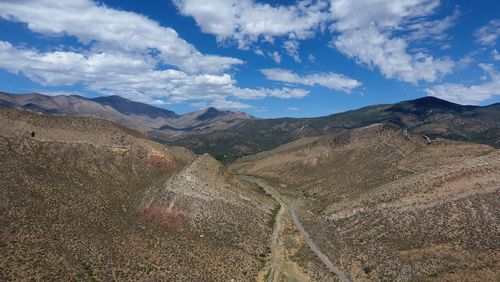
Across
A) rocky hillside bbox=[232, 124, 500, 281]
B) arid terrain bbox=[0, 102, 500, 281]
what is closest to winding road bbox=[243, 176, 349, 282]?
arid terrain bbox=[0, 102, 500, 281]

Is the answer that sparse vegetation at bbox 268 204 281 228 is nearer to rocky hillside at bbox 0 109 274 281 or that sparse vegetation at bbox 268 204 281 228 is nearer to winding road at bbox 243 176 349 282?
winding road at bbox 243 176 349 282

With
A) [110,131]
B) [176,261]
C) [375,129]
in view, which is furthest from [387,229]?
[375,129]

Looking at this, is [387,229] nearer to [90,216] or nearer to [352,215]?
[352,215]

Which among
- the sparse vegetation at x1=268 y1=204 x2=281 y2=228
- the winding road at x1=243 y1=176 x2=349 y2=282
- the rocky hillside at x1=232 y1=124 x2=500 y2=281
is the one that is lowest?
the winding road at x1=243 y1=176 x2=349 y2=282

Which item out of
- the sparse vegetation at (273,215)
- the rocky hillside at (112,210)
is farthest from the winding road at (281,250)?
the rocky hillside at (112,210)

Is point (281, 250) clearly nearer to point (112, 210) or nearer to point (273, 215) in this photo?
point (273, 215)

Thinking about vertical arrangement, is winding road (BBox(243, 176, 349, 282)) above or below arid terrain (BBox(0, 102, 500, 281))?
below

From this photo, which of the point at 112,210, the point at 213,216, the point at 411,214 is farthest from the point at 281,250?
the point at 112,210

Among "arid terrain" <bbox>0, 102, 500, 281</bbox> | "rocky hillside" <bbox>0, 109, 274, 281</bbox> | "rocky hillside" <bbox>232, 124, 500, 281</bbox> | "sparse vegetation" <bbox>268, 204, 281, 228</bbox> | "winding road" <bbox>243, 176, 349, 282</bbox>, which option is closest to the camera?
"rocky hillside" <bbox>0, 109, 274, 281</bbox>
